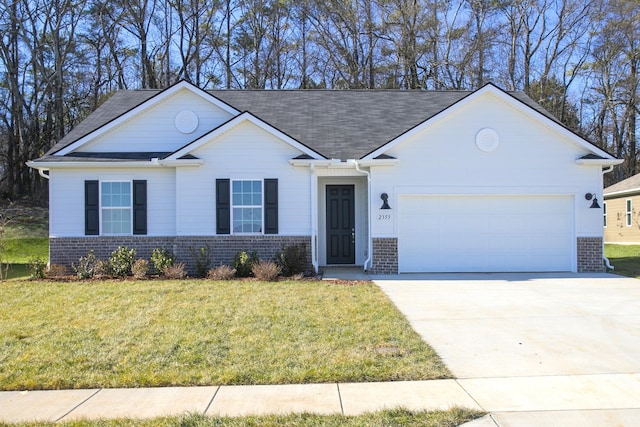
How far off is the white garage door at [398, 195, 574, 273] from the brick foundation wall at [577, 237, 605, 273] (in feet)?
0.83

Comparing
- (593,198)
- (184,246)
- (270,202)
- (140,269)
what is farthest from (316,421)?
(593,198)

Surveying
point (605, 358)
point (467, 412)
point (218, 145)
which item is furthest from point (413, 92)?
point (467, 412)

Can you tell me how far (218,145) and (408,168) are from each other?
5.21 metres

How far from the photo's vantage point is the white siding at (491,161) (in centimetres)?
1390

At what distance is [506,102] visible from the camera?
45.6ft

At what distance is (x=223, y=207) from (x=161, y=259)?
83.8 inches

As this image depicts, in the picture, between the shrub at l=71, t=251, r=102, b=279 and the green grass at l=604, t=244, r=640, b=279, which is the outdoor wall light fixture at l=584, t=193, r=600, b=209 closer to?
the green grass at l=604, t=244, r=640, b=279

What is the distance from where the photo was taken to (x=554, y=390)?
16.9 feet

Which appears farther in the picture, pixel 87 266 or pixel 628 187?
pixel 628 187

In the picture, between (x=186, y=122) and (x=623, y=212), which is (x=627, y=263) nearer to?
(x=623, y=212)

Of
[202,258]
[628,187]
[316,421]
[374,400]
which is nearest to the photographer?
[316,421]

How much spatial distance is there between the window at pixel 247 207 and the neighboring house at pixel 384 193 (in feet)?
0.09

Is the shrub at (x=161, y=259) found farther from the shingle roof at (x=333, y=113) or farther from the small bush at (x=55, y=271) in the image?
the shingle roof at (x=333, y=113)

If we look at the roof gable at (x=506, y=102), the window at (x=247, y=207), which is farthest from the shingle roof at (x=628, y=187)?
the window at (x=247, y=207)
